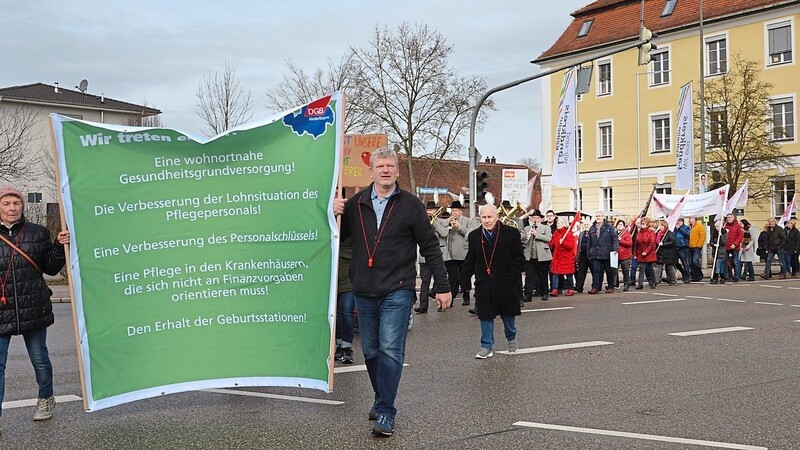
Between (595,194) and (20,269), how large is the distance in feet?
153

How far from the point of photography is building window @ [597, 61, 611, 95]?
49812 mm

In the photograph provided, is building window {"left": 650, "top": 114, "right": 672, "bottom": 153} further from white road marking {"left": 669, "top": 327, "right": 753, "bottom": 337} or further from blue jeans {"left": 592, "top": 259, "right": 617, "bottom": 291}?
white road marking {"left": 669, "top": 327, "right": 753, "bottom": 337}

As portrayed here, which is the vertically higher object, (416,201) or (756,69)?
(756,69)

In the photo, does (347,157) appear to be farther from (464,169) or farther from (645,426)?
(464,169)

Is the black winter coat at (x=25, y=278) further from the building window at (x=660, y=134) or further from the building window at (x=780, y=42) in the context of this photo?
the building window at (x=660, y=134)

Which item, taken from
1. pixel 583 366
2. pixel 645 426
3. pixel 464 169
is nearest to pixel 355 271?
pixel 645 426

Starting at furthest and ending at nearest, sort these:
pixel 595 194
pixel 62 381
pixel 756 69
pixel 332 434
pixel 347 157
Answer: pixel 595 194 → pixel 756 69 → pixel 347 157 → pixel 62 381 → pixel 332 434

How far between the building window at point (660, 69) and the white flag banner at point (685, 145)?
13345 millimetres

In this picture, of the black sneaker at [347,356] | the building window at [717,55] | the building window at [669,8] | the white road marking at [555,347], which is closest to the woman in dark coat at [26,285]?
the black sneaker at [347,356]

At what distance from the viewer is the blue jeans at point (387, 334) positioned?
6.45 metres

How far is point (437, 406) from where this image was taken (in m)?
7.40

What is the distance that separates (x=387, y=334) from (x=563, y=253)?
45.7 ft

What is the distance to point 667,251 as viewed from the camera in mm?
24281

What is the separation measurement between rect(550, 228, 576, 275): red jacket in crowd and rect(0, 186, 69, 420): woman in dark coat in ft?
46.6
